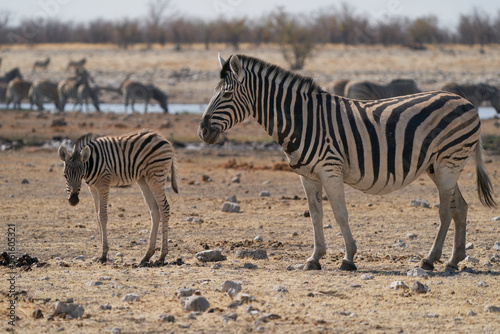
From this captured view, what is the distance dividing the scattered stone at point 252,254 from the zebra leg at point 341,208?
3.64 ft

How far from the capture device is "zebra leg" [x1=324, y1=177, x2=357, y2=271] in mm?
7465

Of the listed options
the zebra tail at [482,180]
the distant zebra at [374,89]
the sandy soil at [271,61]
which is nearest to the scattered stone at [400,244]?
the zebra tail at [482,180]

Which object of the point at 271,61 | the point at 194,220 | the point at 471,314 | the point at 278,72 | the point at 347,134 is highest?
the point at 271,61

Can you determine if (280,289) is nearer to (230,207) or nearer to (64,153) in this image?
(64,153)

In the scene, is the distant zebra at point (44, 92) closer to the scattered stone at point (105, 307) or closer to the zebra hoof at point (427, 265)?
the zebra hoof at point (427, 265)

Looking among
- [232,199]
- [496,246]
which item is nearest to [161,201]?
[232,199]

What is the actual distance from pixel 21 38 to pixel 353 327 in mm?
84733

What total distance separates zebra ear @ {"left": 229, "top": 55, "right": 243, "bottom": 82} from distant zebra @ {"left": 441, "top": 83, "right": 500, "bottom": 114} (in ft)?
64.7

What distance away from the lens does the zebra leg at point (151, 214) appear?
27.8ft

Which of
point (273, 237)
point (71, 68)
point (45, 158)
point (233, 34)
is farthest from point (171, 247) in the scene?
point (233, 34)

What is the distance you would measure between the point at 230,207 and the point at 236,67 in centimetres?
467

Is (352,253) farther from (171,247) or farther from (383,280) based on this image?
(171,247)

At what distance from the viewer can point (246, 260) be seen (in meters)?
8.27

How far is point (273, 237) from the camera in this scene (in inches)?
390
